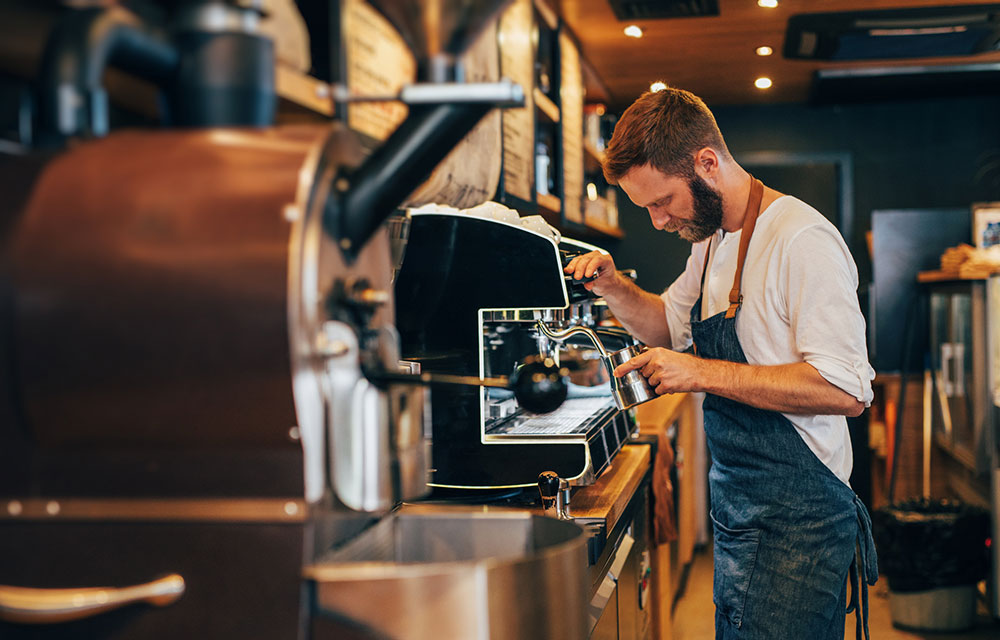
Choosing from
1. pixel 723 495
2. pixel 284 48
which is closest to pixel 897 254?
pixel 723 495

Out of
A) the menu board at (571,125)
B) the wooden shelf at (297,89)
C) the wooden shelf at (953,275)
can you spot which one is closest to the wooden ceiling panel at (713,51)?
the menu board at (571,125)

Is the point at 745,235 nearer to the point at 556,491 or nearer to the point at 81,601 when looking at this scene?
the point at 556,491

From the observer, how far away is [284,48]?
114 centimetres

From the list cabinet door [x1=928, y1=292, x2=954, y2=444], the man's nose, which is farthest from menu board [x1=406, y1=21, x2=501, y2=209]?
cabinet door [x1=928, y1=292, x2=954, y2=444]

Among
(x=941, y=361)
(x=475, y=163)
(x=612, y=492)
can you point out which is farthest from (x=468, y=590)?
(x=941, y=361)

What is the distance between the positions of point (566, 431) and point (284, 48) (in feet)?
3.47

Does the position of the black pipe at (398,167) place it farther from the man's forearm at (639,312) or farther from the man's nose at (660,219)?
the man's forearm at (639,312)

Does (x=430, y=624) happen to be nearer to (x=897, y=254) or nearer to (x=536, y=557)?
(x=536, y=557)

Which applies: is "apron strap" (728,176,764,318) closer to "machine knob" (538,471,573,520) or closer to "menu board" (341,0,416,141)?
"machine knob" (538,471,573,520)

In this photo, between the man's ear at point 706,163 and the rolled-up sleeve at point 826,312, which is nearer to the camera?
the rolled-up sleeve at point 826,312

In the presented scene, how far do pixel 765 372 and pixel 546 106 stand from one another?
1.93 metres

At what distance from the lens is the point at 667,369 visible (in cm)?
189

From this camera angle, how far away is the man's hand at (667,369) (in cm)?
187

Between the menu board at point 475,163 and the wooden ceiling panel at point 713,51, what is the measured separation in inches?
45.7
